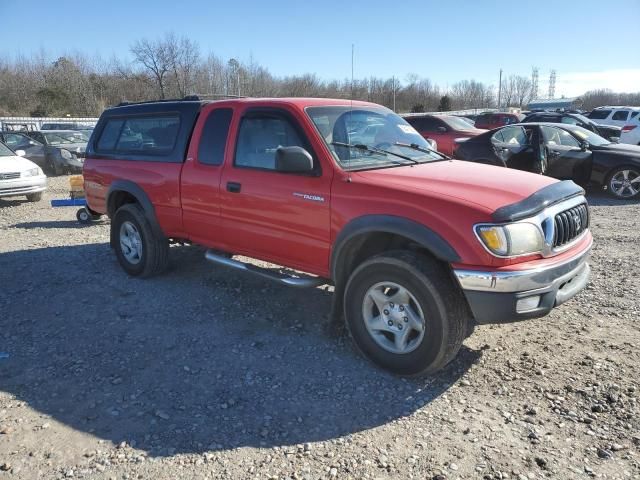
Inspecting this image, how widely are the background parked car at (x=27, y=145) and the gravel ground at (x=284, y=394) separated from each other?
1210 centimetres

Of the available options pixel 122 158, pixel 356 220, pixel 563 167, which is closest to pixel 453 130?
pixel 563 167

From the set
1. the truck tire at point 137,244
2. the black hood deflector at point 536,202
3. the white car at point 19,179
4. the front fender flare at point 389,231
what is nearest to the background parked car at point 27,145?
the white car at point 19,179

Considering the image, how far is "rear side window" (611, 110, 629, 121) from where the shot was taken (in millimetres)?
21409

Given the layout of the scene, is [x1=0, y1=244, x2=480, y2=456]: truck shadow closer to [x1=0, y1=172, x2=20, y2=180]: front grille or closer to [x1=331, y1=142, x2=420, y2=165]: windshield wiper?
[x1=331, y1=142, x2=420, y2=165]: windshield wiper

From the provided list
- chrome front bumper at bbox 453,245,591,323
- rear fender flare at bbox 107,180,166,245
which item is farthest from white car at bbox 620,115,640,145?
rear fender flare at bbox 107,180,166,245

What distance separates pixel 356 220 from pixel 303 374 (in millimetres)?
1191

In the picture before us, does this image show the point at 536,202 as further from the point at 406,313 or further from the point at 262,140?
the point at 262,140

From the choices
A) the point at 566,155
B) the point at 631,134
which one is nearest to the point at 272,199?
the point at 566,155

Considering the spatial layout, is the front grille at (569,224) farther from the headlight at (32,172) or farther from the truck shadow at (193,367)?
the headlight at (32,172)

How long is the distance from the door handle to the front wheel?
28.1 ft

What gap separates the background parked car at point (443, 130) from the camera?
13477 mm

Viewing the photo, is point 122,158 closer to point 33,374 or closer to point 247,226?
point 247,226

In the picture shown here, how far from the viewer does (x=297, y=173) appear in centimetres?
407

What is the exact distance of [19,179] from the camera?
10.9 metres
